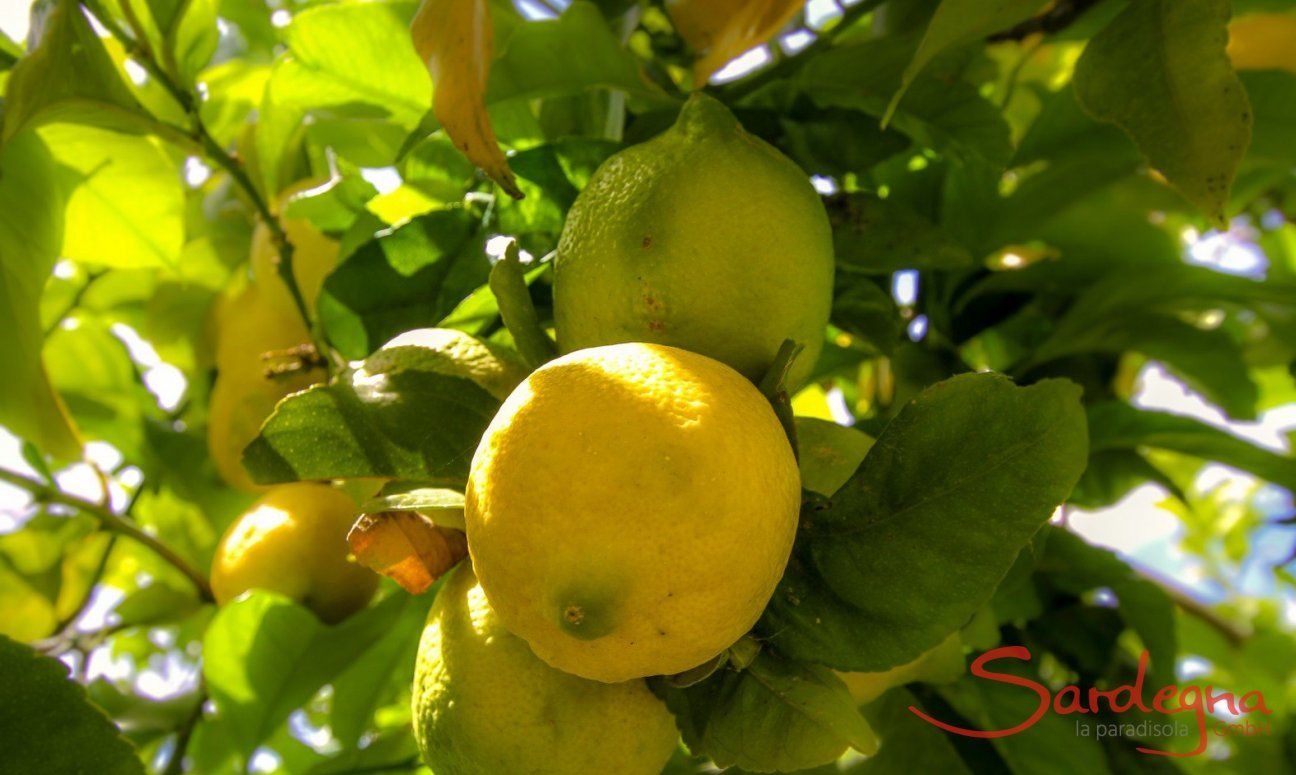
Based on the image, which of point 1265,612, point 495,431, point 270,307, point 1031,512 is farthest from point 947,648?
point 1265,612

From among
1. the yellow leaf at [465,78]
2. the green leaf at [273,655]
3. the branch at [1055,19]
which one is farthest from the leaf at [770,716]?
the branch at [1055,19]

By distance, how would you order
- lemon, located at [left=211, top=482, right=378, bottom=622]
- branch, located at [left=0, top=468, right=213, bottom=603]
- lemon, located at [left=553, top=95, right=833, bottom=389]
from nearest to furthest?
lemon, located at [left=553, top=95, right=833, bottom=389]
lemon, located at [left=211, top=482, right=378, bottom=622]
branch, located at [left=0, top=468, right=213, bottom=603]

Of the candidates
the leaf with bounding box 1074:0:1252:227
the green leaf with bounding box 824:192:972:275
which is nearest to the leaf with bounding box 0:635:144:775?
the green leaf with bounding box 824:192:972:275

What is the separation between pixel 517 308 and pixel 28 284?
0.41 meters

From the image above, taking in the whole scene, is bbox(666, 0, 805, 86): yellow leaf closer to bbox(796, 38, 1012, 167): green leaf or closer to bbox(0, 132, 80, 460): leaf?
bbox(796, 38, 1012, 167): green leaf

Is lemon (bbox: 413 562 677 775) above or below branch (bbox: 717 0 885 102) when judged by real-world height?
below

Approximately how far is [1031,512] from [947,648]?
0.71ft

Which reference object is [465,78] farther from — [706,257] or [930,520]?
[930,520]

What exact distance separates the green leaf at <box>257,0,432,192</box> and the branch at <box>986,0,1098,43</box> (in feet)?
1.55

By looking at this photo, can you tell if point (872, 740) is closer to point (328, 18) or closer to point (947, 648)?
point (947, 648)

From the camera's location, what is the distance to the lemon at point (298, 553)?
2.65 feet

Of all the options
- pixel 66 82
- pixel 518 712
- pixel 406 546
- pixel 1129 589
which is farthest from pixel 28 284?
pixel 1129 589

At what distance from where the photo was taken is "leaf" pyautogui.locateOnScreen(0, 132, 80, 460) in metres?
0.71

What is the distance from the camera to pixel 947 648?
0.64 meters
